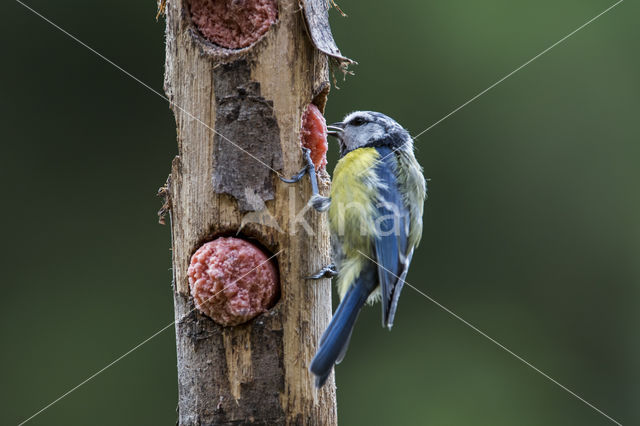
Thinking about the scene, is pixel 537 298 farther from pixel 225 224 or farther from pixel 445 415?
pixel 225 224

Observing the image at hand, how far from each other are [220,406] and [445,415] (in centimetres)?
398

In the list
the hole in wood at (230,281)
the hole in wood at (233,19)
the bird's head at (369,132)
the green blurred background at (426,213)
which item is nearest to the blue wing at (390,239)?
the bird's head at (369,132)

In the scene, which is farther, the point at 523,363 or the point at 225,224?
the point at 523,363

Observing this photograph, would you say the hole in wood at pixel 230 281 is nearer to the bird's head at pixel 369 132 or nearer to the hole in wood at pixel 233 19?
the hole in wood at pixel 233 19

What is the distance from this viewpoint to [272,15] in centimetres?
277

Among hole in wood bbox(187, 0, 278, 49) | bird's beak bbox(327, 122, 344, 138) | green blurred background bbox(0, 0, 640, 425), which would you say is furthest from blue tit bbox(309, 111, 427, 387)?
green blurred background bbox(0, 0, 640, 425)

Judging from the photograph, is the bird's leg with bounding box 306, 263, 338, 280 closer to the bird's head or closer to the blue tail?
the blue tail

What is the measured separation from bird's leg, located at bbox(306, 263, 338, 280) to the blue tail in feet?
0.34

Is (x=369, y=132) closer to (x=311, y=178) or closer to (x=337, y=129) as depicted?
(x=337, y=129)

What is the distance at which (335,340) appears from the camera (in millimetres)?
2650

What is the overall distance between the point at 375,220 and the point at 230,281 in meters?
0.71

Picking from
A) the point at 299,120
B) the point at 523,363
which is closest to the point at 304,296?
the point at 299,120

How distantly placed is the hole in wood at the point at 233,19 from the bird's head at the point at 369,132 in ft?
2.45

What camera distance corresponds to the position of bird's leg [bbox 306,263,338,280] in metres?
2.78
